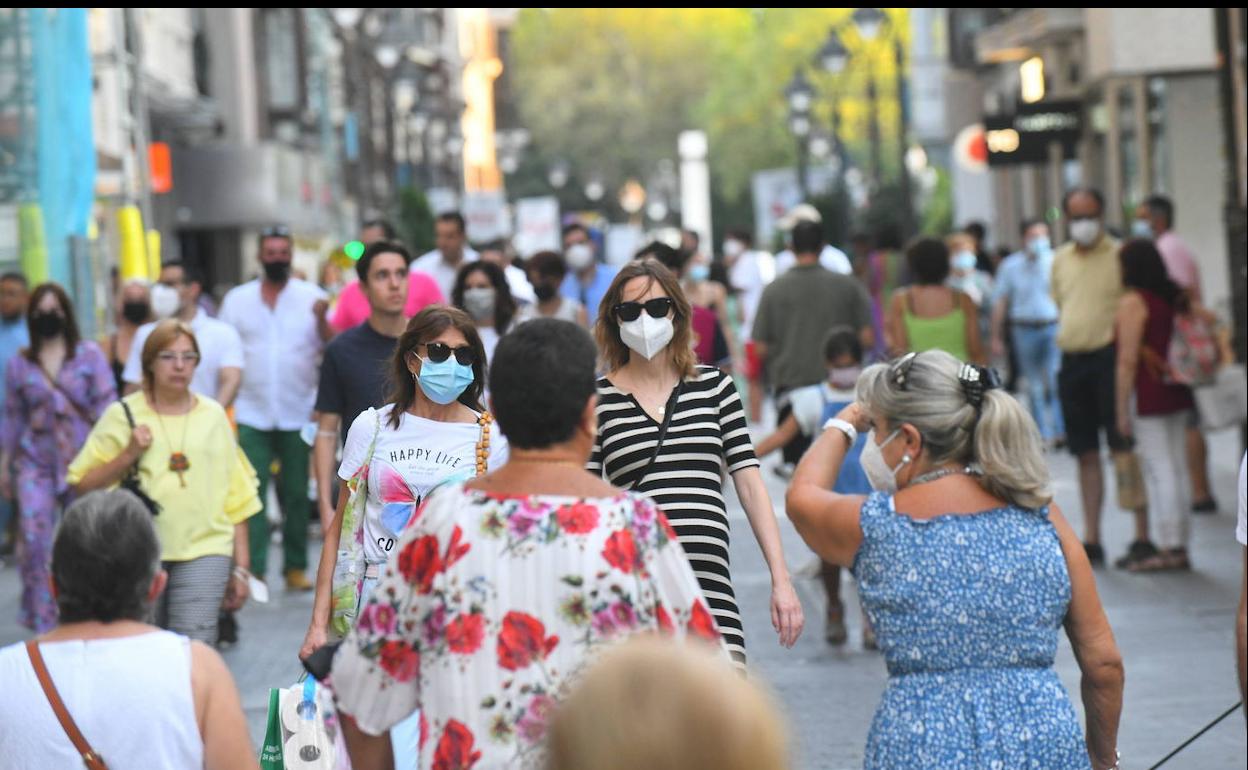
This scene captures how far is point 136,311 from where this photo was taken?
13258mm

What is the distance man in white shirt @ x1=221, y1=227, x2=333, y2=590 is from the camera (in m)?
12.5

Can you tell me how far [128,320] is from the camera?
43.7 ft

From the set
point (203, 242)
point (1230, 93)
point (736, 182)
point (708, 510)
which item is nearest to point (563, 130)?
point (736, 182)

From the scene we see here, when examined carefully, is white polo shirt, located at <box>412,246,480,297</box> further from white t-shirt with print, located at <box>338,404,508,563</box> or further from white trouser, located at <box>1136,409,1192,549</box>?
white t-shirt with print, located at <box>338,404,508,563</box>

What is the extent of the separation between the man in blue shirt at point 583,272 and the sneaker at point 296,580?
380 cm

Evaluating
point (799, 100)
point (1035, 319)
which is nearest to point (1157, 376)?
point (1035, 319)

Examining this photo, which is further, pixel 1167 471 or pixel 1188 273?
pixel 1188 273

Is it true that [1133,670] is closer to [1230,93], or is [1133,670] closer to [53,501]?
[1230,93]

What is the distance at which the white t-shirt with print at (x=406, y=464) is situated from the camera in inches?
240

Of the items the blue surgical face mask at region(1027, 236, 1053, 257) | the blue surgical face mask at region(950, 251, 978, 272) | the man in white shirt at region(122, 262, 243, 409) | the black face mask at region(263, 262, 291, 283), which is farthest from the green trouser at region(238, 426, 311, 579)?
the blue surgical face mask at region(950, 251, 978, 272)

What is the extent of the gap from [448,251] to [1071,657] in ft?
17.7

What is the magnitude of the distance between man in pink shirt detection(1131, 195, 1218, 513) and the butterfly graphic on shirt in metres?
7.88

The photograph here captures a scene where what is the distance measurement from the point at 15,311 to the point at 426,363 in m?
9.30

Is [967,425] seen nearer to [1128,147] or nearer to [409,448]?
[409,448]
